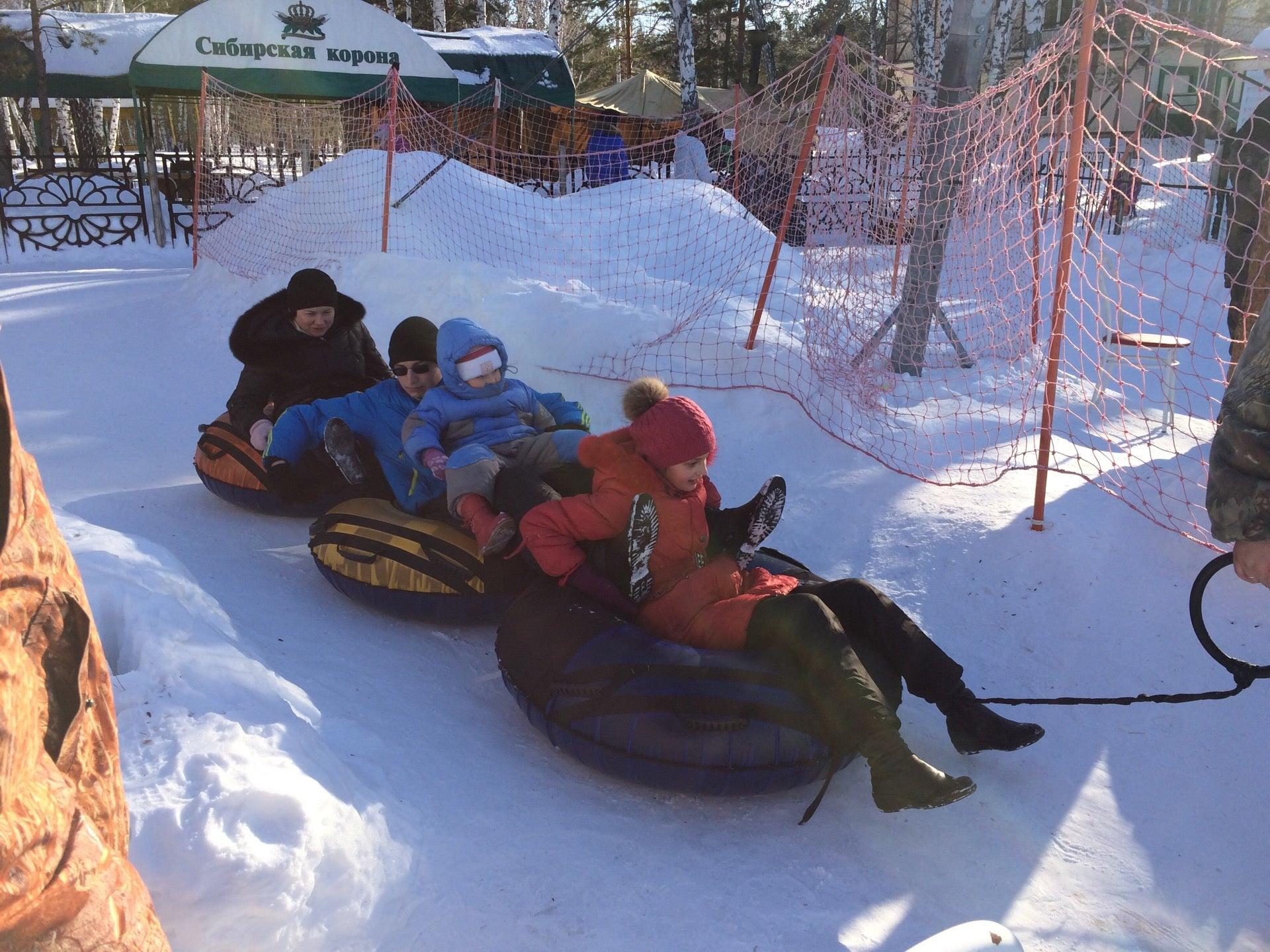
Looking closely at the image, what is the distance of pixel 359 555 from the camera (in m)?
3.64

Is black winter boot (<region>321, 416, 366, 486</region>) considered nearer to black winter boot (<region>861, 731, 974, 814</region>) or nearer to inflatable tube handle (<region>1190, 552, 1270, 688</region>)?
black winter boot (<region>861, 731, 974, 814</region>)

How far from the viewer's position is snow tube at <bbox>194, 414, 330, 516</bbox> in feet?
14.9

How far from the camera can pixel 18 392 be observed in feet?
21.0

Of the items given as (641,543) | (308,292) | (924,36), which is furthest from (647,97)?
(641,543)

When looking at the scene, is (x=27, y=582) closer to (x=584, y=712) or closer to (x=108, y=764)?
(x=108, y=764)

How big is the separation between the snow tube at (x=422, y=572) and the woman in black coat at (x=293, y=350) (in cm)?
127

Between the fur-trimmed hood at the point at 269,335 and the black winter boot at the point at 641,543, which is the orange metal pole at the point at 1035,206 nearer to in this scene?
the black winter boot at the point at 641,543

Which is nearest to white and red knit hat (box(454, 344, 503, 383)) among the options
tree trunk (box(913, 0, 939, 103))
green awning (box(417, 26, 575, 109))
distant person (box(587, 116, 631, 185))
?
distant person (box(587, 116, 631, 185))

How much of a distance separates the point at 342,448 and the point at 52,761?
2830mm

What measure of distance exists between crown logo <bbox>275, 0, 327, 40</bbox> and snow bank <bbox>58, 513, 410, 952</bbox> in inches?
496

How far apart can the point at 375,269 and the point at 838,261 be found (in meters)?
3.54

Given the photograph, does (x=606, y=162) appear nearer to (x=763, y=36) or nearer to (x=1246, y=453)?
(x=763, y=36)

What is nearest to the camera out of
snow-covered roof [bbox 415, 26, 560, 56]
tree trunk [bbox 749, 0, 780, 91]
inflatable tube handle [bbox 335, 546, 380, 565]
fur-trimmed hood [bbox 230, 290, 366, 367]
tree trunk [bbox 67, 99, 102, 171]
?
inflatable tube handle [bbox 335, 546, 380, 565]

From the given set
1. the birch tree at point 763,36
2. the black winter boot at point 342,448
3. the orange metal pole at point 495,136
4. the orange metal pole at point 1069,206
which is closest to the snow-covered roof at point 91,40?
the orange metal pole at point 495,136
